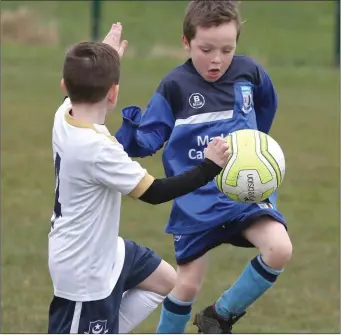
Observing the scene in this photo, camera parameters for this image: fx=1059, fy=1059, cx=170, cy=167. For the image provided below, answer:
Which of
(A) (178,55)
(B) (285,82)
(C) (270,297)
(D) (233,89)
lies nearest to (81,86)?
(D) (233,89)

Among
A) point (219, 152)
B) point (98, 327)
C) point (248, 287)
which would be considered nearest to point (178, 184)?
point (219, 152)

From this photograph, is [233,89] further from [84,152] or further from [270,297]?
[270,297]

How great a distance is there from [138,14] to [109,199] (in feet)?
75.0

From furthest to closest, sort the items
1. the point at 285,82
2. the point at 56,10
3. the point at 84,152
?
1. the point at 56,10
2. the point at 285,82
3. the point at 84,152

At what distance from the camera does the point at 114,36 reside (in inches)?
204

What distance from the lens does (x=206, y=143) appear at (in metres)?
5.32

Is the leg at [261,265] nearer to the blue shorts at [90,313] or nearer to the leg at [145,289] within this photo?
the leg at [145,289]

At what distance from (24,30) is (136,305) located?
18.8 metres

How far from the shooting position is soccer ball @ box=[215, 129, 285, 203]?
4969 millimetres

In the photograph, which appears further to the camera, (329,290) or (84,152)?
(329,290)

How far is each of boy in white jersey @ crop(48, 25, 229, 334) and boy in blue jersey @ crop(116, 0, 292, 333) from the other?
780 mm

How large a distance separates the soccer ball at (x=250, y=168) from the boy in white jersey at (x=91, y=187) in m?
0.50

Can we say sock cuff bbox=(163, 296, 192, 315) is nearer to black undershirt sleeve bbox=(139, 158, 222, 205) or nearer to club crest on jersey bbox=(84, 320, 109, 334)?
club crest on jersey bbox=(84, 320, 109, 334)

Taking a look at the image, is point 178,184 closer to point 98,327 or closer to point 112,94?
point 112,94
